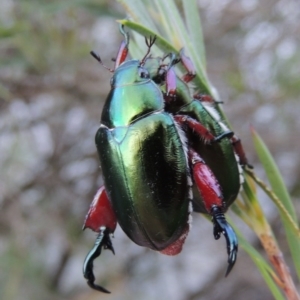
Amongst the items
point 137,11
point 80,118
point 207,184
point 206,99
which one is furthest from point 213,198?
point 80,118

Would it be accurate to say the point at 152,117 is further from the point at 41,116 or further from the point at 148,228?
the point at 41,116

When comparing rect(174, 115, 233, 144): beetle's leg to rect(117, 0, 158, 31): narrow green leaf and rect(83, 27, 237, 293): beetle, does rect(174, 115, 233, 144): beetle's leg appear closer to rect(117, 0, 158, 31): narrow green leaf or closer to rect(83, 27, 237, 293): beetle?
rect(83, 27, 237, 293): beetle

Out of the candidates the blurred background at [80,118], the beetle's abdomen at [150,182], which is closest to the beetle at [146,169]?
the beetle's abdomen at [150,182]

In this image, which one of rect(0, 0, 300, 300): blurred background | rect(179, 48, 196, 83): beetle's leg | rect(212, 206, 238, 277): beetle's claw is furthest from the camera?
rect(0, 0, 300, 300): blurred background

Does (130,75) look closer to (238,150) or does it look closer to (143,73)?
(143,73)

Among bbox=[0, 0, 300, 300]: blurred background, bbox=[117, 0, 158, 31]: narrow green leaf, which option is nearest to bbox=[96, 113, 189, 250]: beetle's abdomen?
bbox=[117, 0, 158, 31]: narrow green leaf

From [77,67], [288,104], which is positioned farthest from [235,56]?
[77,67]
